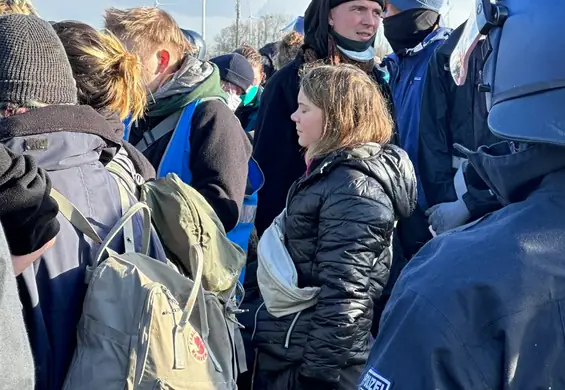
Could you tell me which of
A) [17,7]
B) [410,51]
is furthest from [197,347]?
[410,51]

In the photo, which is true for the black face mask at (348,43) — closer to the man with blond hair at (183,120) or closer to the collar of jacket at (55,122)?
the man with blond hair at (183,120)

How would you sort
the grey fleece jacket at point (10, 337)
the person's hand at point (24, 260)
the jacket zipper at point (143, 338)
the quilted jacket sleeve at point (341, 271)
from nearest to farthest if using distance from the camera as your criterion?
1. the grey fleece jacket at point (10, 337)
2. the person's hand at point (24, 260)
3. the jacket zipper at point (143, 338)
4. the quilted jacket sleeve at point (341, 271)

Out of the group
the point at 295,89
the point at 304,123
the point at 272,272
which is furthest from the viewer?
the point at 295,89

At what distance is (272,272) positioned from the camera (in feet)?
8.84

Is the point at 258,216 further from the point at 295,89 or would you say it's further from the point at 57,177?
the point at 57,177

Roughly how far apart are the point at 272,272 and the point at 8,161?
1376 millimetres

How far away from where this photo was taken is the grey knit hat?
1.83 meters

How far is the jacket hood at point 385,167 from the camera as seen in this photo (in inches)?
106

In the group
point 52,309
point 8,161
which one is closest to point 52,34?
point 8,161

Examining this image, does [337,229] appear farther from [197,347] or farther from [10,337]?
[10,337]

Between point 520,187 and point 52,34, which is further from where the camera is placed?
point 52,34

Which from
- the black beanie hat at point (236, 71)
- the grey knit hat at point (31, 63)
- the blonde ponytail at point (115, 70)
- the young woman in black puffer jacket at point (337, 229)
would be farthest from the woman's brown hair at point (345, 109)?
the black beanie hat at point (236, 71)

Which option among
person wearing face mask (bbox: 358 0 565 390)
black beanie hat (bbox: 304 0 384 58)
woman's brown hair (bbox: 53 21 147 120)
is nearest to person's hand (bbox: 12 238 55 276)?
woman's brown hair (bbox: 53 21 147 120)

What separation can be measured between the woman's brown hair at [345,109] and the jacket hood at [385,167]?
0.06 m
